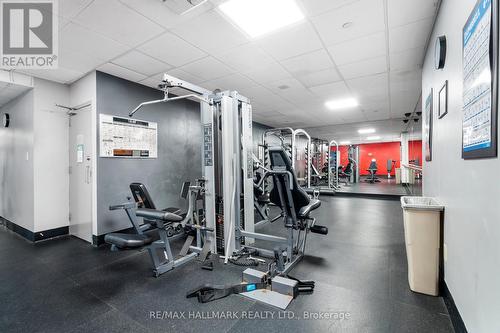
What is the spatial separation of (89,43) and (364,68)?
386cm

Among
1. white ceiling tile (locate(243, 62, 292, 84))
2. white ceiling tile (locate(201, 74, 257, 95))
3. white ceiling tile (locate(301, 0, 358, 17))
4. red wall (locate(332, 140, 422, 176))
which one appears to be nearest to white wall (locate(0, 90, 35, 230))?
white ceiling tile (locate(201, 74, 257, 95))

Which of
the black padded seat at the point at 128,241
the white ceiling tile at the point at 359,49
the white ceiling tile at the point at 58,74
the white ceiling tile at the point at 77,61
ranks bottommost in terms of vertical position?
the black padded seat at the point at 128,241

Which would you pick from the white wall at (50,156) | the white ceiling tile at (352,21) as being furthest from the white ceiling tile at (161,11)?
the white wall at (50,156)

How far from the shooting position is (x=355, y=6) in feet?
7.13

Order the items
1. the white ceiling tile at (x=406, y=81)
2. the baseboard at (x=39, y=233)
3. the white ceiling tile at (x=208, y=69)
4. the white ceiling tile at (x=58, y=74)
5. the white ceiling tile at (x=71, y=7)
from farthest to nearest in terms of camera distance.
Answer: the white ceiling tile at (x=406, y=81) → the baseboard at (x=39, y=233) → the white ceiling tile at (x=58, y=74) → the white ceiling tile at (x=208, y=69) → the white ceiling tile at (x=71, y=7)

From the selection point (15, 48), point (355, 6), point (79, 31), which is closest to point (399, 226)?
point (355, 6)

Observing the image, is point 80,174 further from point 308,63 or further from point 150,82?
point 308,63

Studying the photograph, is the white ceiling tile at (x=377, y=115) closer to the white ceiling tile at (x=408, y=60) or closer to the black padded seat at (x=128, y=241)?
the white ceiling tile at (x=408, y=60)

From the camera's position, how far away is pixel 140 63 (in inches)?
131

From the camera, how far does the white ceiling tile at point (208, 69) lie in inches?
132

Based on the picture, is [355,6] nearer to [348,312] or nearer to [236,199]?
[236,199]

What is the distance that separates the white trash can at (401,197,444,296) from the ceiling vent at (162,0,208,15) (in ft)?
8.61

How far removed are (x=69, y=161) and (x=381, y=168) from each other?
1822cm

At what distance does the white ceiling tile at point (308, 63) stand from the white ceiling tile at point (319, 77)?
0.44 feet
